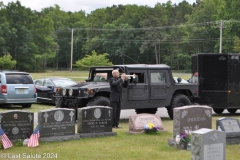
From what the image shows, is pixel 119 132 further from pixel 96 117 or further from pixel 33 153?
pixel 33 153

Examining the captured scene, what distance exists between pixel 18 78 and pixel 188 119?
1069 centimetres

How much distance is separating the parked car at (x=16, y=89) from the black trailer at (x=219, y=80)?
24.2ft

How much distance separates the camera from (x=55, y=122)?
10.1m

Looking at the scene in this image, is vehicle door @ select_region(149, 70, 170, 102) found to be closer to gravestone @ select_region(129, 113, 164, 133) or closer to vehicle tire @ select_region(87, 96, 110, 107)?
vehicle tire @ select_region(87, 96, 110, 107)

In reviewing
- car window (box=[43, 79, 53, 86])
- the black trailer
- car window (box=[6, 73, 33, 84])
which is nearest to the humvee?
the black trailer

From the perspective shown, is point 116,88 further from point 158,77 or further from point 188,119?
point 158,77

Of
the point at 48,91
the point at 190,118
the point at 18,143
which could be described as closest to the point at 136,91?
the point at 190,118

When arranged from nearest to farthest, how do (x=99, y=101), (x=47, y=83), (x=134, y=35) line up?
1. (x=99, y=101)
2. (x=47, y=83)
3. (x=134, y=35)

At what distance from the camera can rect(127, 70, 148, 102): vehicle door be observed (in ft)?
48.0

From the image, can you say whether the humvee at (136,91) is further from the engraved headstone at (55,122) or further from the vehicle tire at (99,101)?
the engraved headstone at (55,122)

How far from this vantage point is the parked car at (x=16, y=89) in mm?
18125

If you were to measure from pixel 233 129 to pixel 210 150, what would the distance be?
3929 mm

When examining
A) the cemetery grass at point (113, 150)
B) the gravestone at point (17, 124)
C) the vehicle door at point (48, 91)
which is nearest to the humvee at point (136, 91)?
the cemetery grass at point (113, 150)

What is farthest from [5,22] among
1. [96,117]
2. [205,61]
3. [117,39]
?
[96,117]
